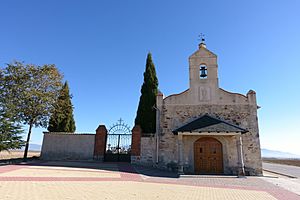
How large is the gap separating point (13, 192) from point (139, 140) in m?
9.99

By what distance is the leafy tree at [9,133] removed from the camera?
13.2 meters

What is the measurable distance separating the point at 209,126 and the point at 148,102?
7.43 m

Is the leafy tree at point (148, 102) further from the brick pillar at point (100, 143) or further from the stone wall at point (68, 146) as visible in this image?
the stone wall at point (68, 146)

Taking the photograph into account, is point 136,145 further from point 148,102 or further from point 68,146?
point 68,146

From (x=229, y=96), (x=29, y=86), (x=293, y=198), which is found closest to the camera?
(x=293, y=198)

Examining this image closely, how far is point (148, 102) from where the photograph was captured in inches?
748

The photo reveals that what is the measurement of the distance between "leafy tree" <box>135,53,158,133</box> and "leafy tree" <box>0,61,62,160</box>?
7.34 meters

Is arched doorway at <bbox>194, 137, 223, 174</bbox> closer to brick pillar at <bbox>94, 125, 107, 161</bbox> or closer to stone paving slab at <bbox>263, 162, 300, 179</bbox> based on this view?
stone paving slab at <bbox>263, 162, 300, 179</bbox>

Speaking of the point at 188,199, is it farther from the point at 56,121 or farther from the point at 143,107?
the point at 56,121

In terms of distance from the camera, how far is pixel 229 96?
1450 cm

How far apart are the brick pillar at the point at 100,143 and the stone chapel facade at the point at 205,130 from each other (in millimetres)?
2644

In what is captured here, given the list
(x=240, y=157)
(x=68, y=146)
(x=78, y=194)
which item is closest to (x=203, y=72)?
(x=240, y=157)

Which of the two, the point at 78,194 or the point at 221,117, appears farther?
the point at 221,117

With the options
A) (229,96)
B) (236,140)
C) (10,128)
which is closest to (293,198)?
(236,140)
